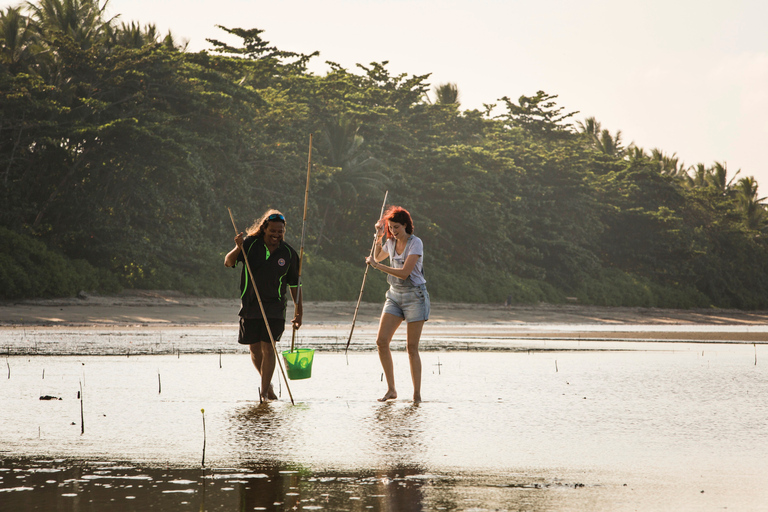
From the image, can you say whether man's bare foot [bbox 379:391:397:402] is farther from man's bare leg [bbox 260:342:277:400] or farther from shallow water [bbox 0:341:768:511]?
man's bare leg [bbox 260:342:277:400]

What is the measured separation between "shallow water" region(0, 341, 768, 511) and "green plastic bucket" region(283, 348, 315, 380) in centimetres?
21

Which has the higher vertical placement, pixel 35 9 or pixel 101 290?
pixel 35 9

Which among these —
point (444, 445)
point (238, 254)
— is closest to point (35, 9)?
point (238, 254)

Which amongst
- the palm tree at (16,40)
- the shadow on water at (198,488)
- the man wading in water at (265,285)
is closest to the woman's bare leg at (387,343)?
the man wading in water at (265,285)

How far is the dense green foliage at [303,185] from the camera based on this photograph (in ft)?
88.7

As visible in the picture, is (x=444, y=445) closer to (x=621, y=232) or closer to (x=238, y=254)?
(x=238, y=254)

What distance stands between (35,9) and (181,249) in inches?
413

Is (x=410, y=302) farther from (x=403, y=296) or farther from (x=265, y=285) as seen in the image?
(x=265, y=285)

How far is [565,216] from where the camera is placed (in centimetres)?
4934

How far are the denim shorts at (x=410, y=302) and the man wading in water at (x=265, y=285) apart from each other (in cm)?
83

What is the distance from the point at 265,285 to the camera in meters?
6.93

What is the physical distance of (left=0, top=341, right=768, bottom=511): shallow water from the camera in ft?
12.3

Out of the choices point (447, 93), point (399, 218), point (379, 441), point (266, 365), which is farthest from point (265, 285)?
point (447, 93)

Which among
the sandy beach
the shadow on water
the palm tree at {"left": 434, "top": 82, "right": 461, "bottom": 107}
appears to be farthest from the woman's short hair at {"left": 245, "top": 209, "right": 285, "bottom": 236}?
the palm tree at {"left": 434, "top": 82, "right": 461, "bottom": 107}
